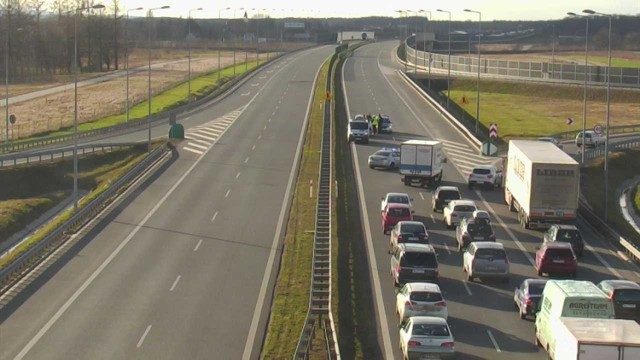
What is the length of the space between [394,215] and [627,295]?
45.0 feet

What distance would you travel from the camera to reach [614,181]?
67.3 m

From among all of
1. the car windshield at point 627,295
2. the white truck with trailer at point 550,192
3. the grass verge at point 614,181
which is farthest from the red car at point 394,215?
the car windshield at point 627,295

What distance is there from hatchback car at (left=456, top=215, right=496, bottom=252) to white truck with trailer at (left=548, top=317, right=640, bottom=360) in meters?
15.1

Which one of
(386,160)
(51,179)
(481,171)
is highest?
(481,171)

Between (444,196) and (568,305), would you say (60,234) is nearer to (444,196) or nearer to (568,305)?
(444,196)

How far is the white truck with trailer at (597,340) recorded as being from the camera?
1958 centimetres

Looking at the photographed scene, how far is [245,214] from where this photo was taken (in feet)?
147

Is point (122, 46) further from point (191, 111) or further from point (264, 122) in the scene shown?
point (264, 122)

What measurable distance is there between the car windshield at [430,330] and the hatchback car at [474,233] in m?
12.7

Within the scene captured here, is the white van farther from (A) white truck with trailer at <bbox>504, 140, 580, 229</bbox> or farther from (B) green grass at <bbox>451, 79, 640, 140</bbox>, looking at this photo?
(B) green grass at <bbox>451, 79, 640, 140</bbox>

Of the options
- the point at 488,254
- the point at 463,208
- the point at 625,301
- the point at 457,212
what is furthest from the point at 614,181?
the point at 625,301

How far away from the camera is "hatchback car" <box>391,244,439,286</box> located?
32.1 meters

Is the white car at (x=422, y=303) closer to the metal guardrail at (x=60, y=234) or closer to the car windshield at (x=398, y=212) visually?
the car windshield at (x=398, y=212)

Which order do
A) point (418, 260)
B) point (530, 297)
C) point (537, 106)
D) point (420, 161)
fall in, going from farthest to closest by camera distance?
point (537, 106) → point (420, 161) → point (418, 260) → point (530, 297)
